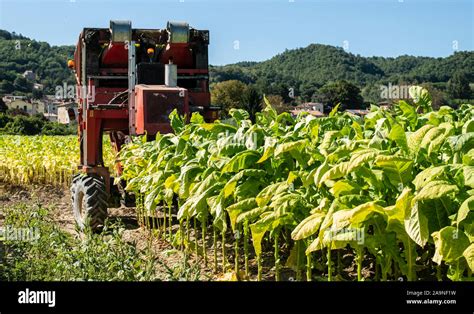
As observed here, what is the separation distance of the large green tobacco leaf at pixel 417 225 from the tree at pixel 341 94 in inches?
800

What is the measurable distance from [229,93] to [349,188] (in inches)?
1775

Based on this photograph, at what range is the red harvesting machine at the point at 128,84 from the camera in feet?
24.1

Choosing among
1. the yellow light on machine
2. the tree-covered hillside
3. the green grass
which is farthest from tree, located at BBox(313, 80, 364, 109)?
the green grass

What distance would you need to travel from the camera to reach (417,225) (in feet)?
10.3

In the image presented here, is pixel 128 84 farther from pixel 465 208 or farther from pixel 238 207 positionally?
pixel 465 208

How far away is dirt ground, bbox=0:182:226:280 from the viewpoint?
163 inches

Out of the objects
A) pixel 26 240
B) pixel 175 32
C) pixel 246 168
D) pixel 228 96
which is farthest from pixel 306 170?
pixel 228 96

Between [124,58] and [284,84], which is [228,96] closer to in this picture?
[284,84]

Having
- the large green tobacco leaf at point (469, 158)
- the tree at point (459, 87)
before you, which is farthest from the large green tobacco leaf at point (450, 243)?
the tree at point (459, 87)

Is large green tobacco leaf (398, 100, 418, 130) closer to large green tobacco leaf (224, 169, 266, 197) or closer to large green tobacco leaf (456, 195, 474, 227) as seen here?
large green tobacco leaf (224, 169, 266, 197)

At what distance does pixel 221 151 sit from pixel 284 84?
3694cm

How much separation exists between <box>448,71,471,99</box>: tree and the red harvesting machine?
289 inches

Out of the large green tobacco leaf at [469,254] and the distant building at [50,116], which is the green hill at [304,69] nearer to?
the distant building at [50,116]

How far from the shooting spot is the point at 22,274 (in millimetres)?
4723
